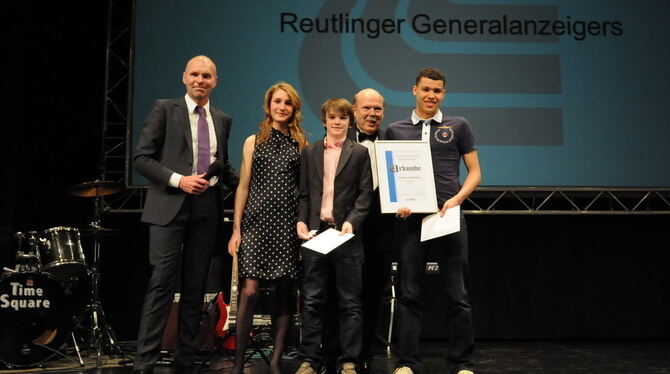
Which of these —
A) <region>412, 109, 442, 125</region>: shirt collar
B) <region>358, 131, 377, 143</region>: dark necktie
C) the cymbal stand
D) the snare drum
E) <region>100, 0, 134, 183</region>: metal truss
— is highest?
<region>100, 0, 134, 183</region>: metal truss

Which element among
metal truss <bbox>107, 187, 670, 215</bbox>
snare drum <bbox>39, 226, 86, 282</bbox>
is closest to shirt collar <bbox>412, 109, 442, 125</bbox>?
metal truss <bbox>107, 187, 670, 215</bbox>

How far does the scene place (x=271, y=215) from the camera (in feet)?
11.4

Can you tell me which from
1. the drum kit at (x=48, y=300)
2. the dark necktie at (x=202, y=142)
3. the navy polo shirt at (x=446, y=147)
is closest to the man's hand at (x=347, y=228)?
the navy polo shirt at (x=446, y=147)

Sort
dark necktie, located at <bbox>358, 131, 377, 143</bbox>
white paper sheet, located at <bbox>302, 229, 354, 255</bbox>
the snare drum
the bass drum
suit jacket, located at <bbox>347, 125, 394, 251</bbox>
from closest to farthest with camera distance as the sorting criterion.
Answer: white paper sheet, located at <bbox>302, 229, 354, 255</bbox>, suit jacket, located at <bbox>347, 125, 394, 251</bbox>, dark necktie, located at <bbox>358, 131, 377, 143</bbox>, the bass drum, the snare drum

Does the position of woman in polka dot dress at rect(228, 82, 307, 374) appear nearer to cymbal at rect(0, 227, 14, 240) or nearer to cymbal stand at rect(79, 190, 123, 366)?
cymbal at rect(0, 227, 14, 240)

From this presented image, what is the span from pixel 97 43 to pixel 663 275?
550 cm

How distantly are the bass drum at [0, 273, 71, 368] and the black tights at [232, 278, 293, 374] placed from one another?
1.73m

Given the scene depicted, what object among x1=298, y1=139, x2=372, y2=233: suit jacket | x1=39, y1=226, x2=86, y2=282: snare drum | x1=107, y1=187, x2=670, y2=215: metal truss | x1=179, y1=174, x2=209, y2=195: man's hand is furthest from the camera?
x1=107, y1=187, x2=670, y2=215: metal truss

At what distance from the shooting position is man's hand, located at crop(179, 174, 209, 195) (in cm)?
332

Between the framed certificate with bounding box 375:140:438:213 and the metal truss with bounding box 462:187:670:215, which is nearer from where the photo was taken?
the framed certificate with bounding box 375:140:438:213

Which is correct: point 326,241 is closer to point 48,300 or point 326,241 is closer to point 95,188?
point 95,188

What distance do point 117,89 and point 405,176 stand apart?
129 inches

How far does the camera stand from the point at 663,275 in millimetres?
5988

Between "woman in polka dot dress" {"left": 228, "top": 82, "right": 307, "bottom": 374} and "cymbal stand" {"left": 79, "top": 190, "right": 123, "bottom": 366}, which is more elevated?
"woman in polka dot dress" {"left": 228, "top": 82, "right": 307, "bottom": 374}
